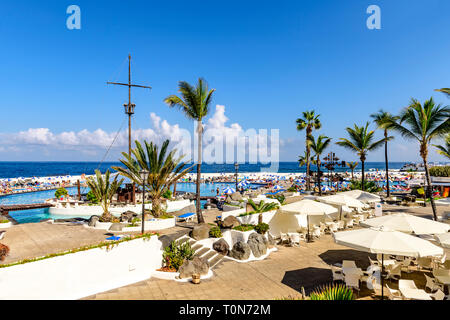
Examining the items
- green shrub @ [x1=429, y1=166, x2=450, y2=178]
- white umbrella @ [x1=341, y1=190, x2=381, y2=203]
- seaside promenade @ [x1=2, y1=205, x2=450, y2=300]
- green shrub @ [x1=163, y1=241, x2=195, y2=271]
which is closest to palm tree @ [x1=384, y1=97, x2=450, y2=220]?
white umbrella @ [x1=341, y1=190, x2=381, y2=203]

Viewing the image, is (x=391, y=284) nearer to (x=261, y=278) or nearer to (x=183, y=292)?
(x=261, y=278)

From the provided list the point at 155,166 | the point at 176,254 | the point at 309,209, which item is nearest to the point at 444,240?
the point at 309,209

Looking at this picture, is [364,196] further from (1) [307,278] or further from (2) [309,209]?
(1) [307,278]

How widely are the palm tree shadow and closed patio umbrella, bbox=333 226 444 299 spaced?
6.74 ft

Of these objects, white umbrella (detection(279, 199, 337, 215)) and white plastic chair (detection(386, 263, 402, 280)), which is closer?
white plastic chair (detection(386, 263, 402, 280))

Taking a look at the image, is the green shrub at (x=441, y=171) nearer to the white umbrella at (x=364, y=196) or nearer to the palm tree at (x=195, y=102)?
the white umbrella at (x=364, y=196)

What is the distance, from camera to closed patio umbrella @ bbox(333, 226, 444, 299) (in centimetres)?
688

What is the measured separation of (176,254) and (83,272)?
359cm

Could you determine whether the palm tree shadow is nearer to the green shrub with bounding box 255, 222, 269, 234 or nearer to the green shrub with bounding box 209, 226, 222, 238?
the green shrub with bounding box 255, 222, 269, 234

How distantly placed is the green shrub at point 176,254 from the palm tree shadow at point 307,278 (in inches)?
169

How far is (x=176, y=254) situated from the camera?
11.2m

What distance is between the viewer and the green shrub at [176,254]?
1088 cm

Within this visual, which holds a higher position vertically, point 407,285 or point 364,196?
point 364,196
